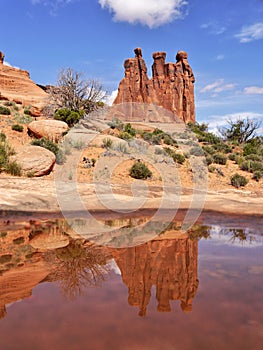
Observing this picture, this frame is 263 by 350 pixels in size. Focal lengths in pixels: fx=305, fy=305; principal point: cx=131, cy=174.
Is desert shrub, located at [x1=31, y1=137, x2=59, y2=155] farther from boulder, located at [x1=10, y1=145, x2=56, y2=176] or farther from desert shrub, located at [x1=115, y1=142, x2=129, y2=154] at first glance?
desert shrub, located at [x1=115, y1=142, x2=129, y2=154]

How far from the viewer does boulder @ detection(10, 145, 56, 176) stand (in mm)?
13844

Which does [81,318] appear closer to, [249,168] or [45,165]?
[45,165]

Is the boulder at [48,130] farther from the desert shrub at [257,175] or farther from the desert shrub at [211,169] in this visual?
the desert shrub at [257,175]

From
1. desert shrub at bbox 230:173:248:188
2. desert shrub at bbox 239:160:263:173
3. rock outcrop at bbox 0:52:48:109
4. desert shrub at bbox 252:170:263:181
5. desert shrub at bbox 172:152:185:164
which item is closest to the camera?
desert shrub at bbox 230:173:248:188

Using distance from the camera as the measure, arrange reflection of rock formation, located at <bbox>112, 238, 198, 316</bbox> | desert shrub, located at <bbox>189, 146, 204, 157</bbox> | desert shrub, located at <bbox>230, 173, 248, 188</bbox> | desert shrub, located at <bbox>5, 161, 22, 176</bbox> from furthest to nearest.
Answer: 1. desert shrub, located at <bbox>189, 146, 204, 157</bbox>
2. desert shrub, located at <bbox>230, 173, 248, 188</bbox>
3. desert shrub, located at <bbox>5, 161, 22, 176</bbox>
4. reflection of rock formation, located at <bbox>112, 238, 198, 316</bbox>

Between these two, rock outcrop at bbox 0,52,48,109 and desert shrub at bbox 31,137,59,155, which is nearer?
desert shrub at bbox 31,137,59,155

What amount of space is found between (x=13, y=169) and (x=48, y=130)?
24.7 feet

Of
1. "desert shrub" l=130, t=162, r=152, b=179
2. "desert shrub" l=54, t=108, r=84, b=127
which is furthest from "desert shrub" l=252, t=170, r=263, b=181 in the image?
"desert shrub" l=54, t=108, r=84, b=127

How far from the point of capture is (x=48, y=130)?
66.5 feet

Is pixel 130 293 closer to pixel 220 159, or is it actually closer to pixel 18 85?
pixel 220 159

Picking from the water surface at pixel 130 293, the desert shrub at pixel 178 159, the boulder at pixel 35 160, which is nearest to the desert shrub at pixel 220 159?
the desert shrub at pixel 178 159

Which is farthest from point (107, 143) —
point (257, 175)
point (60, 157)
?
point (257, 175)

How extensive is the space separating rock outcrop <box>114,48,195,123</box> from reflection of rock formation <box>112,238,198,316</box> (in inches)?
2465

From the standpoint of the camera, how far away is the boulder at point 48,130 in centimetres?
Answer: 2012
